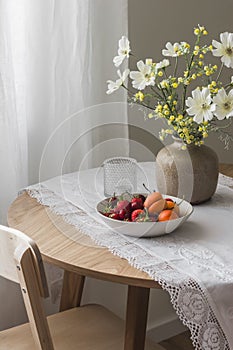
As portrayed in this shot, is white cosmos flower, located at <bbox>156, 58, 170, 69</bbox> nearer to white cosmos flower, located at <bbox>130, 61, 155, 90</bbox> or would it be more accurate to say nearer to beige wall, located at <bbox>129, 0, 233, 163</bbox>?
white cosmos flower, located at <bbox>130, 61, 155, 90</bbox>

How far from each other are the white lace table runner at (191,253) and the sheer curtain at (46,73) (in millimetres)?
196

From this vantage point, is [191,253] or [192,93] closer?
[191,253]

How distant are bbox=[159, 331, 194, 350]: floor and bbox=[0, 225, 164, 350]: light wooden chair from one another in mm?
783

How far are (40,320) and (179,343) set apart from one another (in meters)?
1.36

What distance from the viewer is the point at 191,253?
158cm

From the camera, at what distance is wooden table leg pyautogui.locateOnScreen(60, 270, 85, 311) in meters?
2.12

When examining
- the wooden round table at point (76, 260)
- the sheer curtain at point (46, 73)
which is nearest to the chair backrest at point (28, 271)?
the wooden round table at point (76, 260)

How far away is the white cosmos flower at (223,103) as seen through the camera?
171 cm

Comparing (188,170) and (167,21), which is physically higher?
(167,21)

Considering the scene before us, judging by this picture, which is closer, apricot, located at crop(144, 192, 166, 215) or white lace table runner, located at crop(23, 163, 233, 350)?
white lace table runner, located at crop(23, 163, 233, 350)

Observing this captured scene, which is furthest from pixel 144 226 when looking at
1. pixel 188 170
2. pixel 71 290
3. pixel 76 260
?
pixel 71 290

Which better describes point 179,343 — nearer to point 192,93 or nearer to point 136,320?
point 136,320

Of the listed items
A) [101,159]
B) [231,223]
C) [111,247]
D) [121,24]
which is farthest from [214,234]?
[121,24]

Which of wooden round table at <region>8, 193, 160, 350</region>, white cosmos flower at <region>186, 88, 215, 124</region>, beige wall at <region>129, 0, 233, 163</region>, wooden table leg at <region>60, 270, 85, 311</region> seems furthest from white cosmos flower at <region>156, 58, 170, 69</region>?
wooden table leg at <region>60, 270, 85, 311</region>
